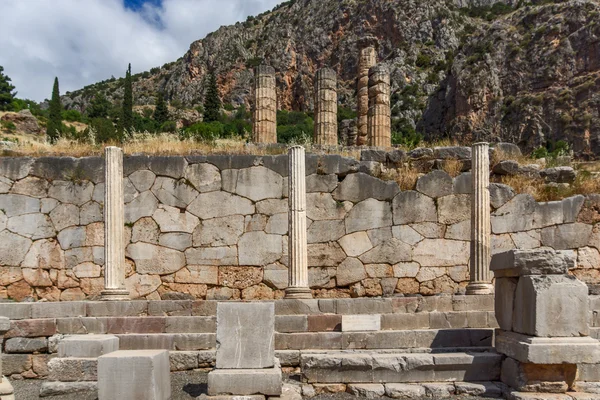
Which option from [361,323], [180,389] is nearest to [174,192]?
[361,323]

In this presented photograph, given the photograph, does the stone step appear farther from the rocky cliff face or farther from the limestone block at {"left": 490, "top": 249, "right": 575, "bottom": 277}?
the rocky cliff face

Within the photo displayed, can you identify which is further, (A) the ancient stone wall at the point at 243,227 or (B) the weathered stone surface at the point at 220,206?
(B) the weathered stone surface at the point at 220,206

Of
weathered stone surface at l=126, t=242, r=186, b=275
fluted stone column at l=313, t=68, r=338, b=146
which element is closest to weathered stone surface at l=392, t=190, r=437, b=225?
weathered stone surface at l=126, t=242, r=186, b=275

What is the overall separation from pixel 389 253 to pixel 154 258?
16.0 feet

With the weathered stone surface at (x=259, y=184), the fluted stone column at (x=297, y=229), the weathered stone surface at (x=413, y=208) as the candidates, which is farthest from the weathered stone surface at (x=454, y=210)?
the weathered stone surface at (x=259, y=184)

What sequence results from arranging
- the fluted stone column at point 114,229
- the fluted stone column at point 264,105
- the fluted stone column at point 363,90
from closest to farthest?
the fluted stone column at point 114,229 < the fluted stone column at point 264,105 < the fluted stone column at point 363,90

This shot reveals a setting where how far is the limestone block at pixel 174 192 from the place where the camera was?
11.8 meters

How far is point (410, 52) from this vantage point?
7038 cm

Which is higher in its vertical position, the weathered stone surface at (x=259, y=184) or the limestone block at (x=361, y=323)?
the weathered stone surface at (x=259, y=184)

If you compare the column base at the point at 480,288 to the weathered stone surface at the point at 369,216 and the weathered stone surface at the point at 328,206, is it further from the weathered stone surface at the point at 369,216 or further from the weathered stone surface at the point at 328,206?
the weathered stone surface at the point at 328,206

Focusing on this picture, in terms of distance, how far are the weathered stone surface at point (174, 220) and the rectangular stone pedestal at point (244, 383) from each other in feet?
19.5

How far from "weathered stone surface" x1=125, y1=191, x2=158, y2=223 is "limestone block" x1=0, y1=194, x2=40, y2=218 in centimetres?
190

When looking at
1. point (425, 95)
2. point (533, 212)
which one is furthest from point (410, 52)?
point (533, 212)

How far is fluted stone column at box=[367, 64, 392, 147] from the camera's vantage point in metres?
17.3
